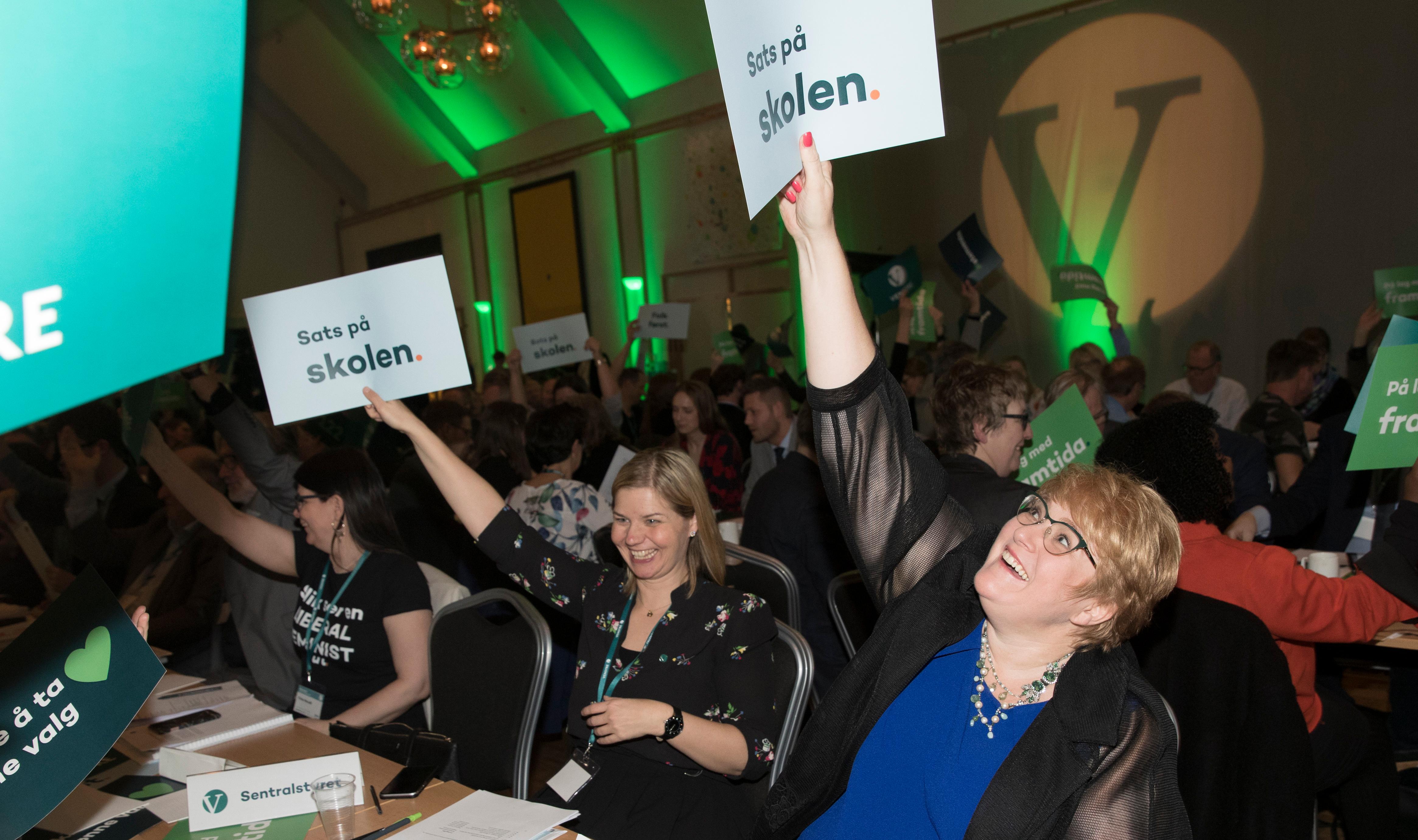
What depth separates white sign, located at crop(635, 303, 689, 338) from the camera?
8180mm

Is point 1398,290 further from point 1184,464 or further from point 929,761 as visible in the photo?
point 929,761

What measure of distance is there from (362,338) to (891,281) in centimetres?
665

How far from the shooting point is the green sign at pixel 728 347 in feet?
31.1

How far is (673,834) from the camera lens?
1953 mm

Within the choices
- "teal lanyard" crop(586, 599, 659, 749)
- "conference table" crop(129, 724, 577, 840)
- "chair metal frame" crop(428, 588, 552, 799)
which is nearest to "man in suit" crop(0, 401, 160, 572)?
"conference table" crop(129, 724, 577, 840)

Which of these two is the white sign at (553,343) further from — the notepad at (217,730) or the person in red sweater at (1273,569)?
the person in red sweater at (1273,569)

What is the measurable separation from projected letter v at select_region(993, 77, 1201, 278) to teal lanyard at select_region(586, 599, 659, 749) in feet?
22.8

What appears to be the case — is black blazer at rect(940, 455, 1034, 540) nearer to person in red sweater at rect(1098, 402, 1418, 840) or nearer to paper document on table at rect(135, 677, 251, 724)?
person in red sweater at rect(1098, 402, 1418, 840)

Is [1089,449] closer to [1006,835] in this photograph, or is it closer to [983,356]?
[1006,835]

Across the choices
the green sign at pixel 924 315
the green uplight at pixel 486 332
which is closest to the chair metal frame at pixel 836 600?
the green sign at pixel 924 315

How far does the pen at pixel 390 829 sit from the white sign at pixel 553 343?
5103 mm

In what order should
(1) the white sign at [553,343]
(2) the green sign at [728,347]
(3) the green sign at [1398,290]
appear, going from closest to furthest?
(3) the green sign at [1398,290] < (1) the white sign at [553,343] < (2) the green sign at [728,347]

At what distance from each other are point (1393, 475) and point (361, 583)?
142 inches

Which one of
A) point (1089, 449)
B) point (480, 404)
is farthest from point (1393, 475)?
point (480, 404)
